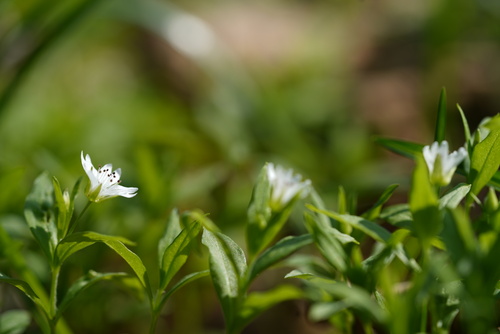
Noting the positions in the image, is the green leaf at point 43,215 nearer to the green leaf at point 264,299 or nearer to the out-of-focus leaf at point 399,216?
the green leaf at point 264,299

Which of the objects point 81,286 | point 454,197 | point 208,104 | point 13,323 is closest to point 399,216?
point 454,197

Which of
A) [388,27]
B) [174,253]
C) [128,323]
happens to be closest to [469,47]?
[388,27]

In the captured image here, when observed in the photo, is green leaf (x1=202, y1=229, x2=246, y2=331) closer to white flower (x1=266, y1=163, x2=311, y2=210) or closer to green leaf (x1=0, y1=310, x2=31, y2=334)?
white flower (x1=266, y1=163, x2=311, y2=210)

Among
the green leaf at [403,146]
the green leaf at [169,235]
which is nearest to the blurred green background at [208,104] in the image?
the green leaf at [169,235]

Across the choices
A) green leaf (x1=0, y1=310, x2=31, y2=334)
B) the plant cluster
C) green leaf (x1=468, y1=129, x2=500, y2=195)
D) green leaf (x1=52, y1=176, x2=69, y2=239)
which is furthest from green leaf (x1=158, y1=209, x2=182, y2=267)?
green leaf (x1=468, y1=129, x2=500, y2=195)

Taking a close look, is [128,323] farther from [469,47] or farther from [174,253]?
[469,47]

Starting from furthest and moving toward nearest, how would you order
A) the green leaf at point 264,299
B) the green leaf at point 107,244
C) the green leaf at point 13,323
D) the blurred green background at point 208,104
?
the blurred green background at point 208,104, the green leaf at point 13,323, the green leaf at point 107,244, the green leaf at point 264,299

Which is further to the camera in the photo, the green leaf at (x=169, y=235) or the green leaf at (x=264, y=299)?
the green leaf at (x=169, y=235)
